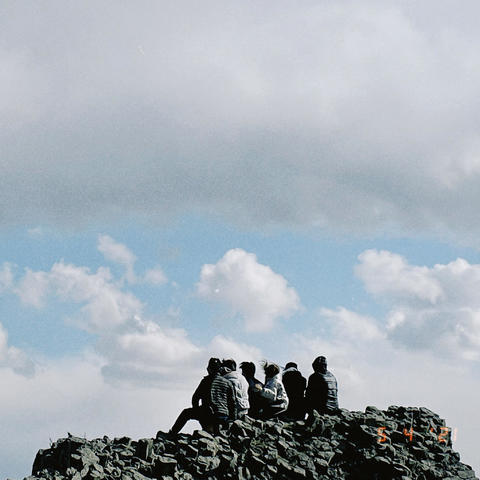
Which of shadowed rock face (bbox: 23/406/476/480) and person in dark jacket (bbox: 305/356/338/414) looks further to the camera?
person in dark jacket (bbox: 305/356/338/414)

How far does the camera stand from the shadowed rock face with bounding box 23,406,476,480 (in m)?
21.1

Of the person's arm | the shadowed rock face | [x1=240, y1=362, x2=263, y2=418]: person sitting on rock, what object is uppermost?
[x1=240, y1=362, x2=263, y2=418]: person sitting on rock

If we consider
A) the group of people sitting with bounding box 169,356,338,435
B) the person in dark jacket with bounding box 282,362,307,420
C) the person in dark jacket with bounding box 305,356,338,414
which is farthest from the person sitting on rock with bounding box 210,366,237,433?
the person in dark jacket with bounding box 305,356,338,414

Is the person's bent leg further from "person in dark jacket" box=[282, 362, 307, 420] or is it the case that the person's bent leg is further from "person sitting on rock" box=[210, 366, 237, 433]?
"person in dark jacket" box=[282, 362, 307, 420]

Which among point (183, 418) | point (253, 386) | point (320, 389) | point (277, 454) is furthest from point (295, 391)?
point (183, 418)

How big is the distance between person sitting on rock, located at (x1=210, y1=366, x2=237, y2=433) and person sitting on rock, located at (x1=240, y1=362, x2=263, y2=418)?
1.24m

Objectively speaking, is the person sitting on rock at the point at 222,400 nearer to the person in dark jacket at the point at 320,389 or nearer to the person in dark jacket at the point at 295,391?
the person in dark jacket at the point at 295,391

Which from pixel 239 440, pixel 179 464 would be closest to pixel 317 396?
pixel 239 440

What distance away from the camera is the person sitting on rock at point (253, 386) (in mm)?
23500

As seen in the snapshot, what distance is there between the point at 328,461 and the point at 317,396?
2148 mm

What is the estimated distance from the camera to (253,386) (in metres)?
23.7

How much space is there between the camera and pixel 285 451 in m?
22.6

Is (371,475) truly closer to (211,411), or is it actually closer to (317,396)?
(317,396)

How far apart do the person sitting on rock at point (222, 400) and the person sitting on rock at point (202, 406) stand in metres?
0.14
